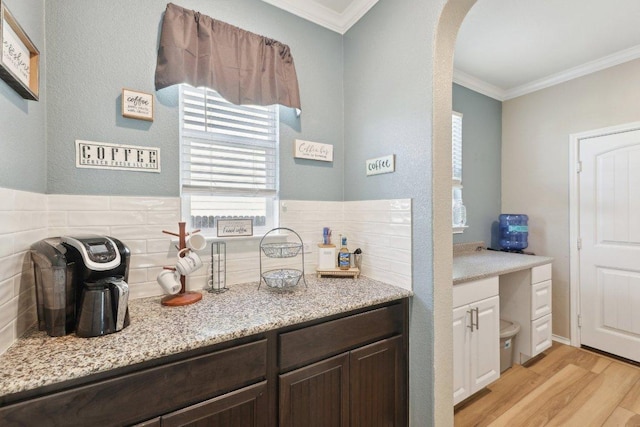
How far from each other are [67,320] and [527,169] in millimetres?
3757

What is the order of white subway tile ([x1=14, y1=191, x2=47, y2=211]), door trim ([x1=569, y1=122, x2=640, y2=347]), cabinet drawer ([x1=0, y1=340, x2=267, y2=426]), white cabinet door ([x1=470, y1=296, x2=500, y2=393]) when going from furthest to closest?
door trim ([x1=569, y1=122, x2=640, y2=347]) < white cabinet door ([x1=470, y1=296, x2=500, y2=393]) < white subway tile ([x1=14, y1=191, x2=47, y2=211]) < cabinet drawer ([x1=0, y1=340, x2=267, y2=426])

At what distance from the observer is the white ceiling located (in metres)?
1.77

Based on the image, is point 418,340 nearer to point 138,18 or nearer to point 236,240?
point 236,240

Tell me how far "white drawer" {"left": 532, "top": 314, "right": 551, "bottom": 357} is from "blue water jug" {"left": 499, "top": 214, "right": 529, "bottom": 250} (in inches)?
28.1

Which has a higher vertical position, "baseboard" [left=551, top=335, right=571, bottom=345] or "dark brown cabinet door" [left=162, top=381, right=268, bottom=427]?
"dark brown cabinet door" [left=162, top=381, right=268, bottom=427]

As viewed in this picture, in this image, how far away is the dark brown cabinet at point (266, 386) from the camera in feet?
2.49

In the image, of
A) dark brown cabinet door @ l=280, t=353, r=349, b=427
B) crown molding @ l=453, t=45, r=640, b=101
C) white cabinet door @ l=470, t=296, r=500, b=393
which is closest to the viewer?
dark brown cabinet door @ l=280, t=353, r=349, b=427

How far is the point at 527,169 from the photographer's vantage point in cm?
289

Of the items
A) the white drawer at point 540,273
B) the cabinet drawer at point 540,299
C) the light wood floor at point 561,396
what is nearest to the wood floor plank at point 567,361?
the light wood floor at point 561,396

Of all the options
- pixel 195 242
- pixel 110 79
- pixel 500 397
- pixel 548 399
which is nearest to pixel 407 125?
pixel 195 242

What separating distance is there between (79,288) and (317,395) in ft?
3.27

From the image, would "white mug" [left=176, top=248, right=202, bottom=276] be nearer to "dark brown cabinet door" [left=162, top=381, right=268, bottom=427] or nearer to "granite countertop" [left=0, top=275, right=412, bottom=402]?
"granite countertop" [left=0, top=275, right=412, bottom=402]

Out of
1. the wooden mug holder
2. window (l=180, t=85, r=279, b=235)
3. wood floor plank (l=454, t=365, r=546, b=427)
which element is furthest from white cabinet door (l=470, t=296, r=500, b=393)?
the wooden mug holder

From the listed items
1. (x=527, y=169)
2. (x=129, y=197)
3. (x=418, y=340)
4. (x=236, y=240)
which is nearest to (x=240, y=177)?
(x=236, y=240)
